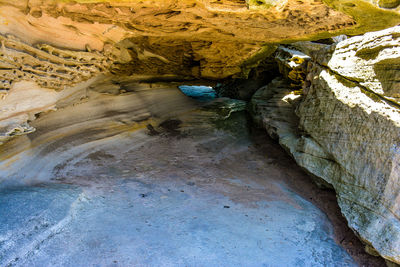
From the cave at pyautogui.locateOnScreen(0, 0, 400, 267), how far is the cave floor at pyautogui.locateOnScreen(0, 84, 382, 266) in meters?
0.02

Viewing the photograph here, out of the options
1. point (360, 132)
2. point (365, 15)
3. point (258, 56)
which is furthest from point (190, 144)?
point (365, 15)

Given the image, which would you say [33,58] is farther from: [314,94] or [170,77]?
[314,94]

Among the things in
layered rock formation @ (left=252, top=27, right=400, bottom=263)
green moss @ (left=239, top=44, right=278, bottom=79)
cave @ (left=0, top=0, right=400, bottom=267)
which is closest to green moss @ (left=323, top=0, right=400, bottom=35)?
cave @ (left=0, top=0, right=400, bottom=267)

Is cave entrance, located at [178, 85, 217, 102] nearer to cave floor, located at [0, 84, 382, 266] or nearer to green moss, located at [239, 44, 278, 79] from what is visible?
green moss, located at [239, 44, 278, 79]

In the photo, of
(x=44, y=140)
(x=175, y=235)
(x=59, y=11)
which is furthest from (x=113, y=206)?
(x=59, y=11)

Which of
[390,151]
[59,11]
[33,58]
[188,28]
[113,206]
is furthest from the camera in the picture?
[188,28]

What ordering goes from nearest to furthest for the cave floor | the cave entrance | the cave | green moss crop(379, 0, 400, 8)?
green moss crop(379, 0, 400, 8) → the cave floor → the cave → the cave entrance

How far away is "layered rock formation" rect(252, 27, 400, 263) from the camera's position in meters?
2.33

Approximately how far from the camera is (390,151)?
7.72 ft

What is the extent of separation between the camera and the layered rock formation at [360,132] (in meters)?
2.33

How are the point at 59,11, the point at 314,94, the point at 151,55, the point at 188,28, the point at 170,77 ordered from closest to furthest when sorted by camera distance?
the point at 59,11
the point at 188,28
the point at 314,94
the point at 151,55
the point at 170,77

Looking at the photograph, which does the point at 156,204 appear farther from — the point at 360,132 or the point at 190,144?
the point at 360,132

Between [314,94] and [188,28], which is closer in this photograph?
[188,28]

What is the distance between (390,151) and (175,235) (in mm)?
2037
